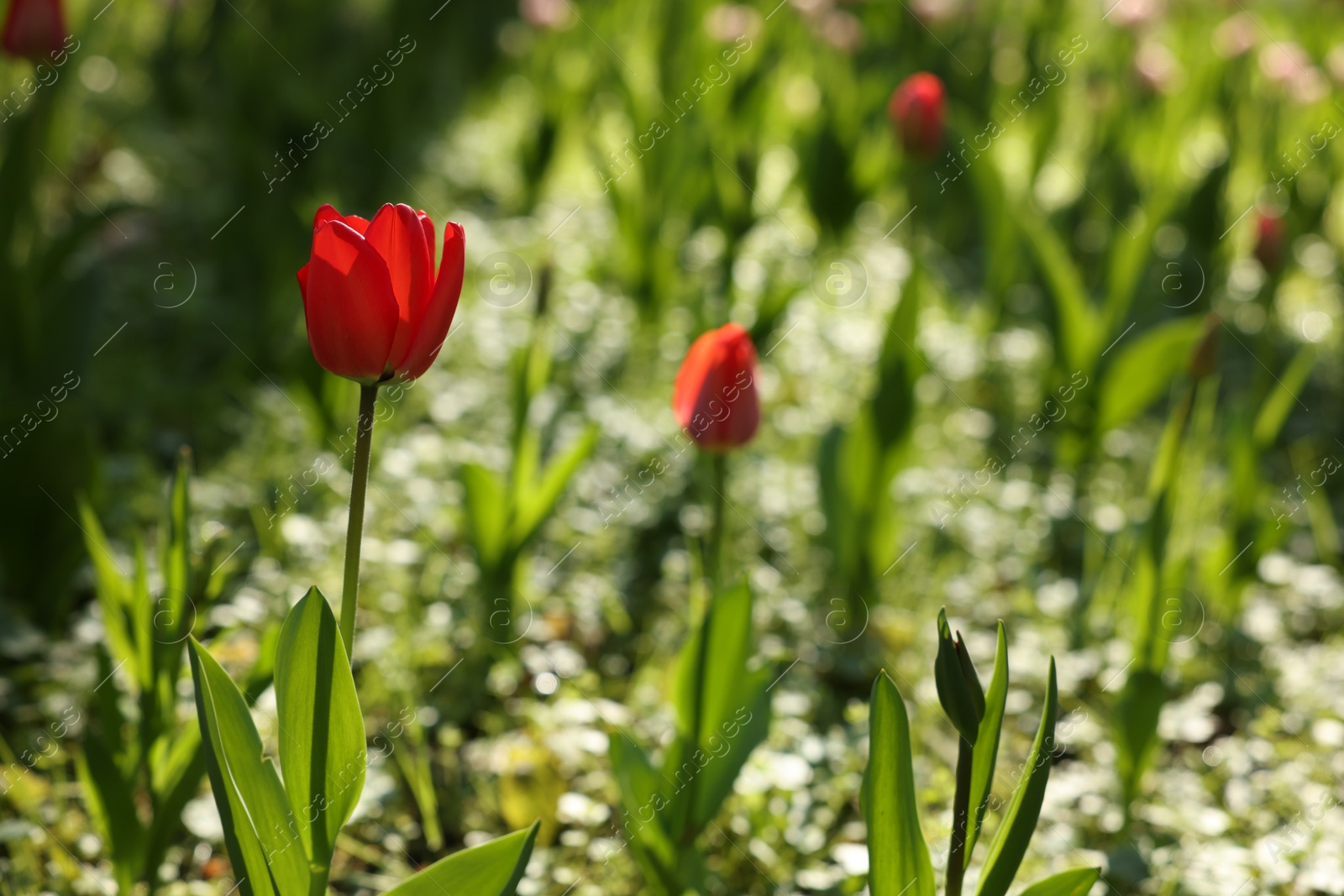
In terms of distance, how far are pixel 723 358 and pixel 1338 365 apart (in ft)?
7.83

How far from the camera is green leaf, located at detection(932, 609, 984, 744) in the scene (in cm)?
93

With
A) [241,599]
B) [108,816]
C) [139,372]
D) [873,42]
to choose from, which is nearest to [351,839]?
[108,816]

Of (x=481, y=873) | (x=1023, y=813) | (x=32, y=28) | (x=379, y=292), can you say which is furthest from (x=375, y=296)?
(x=32, y=28)

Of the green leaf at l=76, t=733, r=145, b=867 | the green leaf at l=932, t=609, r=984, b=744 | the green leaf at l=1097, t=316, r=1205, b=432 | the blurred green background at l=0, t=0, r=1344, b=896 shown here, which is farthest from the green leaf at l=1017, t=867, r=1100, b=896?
the green leaf at l=1097, t=316, r=1205, b=432

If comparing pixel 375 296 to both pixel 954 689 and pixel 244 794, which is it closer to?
pixel 244 794

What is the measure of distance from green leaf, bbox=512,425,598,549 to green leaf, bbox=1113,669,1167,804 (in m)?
0.85

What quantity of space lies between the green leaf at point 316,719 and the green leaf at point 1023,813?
59 centimetres

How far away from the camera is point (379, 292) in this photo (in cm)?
92

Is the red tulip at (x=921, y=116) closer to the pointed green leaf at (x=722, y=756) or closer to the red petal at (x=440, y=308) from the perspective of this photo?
the pointed green leaf at (x=722, y=756)

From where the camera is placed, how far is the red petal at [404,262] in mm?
920

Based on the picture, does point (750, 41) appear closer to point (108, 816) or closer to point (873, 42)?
point (873, 42)

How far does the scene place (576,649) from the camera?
1.86 m

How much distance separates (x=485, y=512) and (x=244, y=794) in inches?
30.3

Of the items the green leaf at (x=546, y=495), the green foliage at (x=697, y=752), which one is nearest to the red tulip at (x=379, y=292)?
the green foliage at (x=697, y=752)
